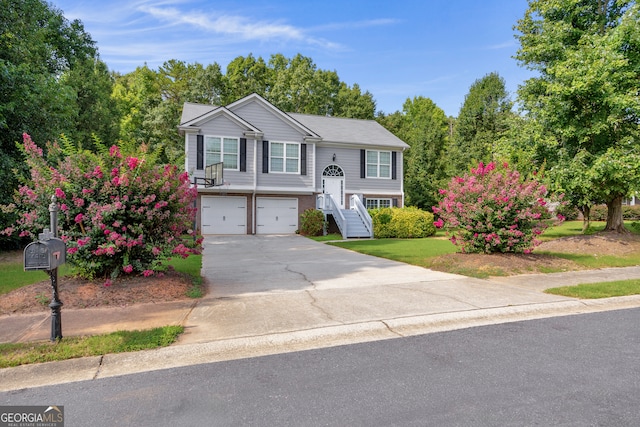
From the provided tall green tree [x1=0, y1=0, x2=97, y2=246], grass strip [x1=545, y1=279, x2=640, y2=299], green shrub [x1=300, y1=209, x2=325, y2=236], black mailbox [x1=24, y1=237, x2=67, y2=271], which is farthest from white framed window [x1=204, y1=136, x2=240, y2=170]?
grass strip [x1=545, y1=279, x2=640, y2=299]

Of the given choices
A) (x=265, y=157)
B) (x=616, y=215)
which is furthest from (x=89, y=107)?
(x=616, y=215)

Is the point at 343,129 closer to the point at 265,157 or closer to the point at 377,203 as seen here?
the point at 377,203

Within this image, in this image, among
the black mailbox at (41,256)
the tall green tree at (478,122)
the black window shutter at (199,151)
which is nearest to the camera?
the black mailbox at (41,256)

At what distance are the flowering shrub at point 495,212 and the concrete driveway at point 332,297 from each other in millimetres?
1918

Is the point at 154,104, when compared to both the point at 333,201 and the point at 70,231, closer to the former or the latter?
the point at 333,201

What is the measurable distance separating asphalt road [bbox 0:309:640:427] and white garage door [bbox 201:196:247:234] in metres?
17.7

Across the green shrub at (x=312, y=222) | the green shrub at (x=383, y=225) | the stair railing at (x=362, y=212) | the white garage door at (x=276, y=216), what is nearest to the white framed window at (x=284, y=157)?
the white garage door at (x=276, y=216)

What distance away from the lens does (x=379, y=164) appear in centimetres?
2409

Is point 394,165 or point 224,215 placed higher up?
point 394,165

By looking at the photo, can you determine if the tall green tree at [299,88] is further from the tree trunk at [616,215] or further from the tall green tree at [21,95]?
the tree trunk at [616,215]

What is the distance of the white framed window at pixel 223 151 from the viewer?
65.8ft

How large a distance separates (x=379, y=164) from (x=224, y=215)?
413 inches

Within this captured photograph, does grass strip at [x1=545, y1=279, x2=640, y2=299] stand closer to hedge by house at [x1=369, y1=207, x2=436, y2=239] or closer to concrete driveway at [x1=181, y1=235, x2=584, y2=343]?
concrete driveway at [x1=181, y1=235, x2=584, y2=343]

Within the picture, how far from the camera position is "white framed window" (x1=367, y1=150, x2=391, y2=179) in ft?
78.4
